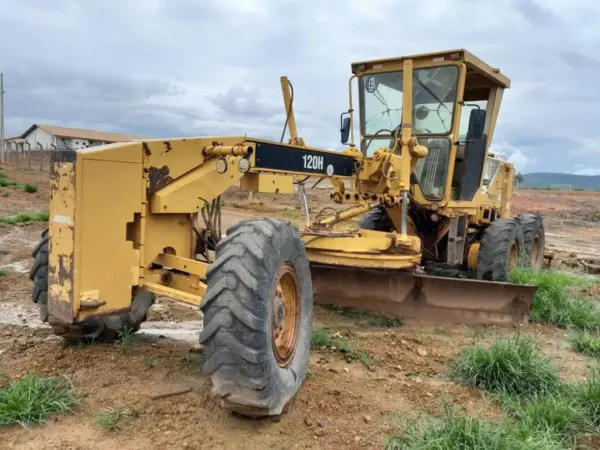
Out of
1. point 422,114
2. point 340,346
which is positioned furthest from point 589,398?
point 422,114

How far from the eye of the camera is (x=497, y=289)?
5973 millimetres

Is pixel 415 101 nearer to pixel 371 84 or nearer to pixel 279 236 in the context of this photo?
pixel 371 84

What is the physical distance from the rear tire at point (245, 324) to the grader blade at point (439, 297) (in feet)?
9.17

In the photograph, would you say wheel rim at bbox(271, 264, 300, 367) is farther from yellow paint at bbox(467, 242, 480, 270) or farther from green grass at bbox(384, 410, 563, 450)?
yellow paint at bbox(467, 242, 480, 270)

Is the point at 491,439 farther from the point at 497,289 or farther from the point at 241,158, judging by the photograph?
the point at 497,289

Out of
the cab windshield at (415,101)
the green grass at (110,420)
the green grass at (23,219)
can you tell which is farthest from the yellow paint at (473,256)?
the green grass at (23,219)

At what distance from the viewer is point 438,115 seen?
6934 mm

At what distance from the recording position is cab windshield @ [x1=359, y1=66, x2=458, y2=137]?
267 inches

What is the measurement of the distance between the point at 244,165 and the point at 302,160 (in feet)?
3.50

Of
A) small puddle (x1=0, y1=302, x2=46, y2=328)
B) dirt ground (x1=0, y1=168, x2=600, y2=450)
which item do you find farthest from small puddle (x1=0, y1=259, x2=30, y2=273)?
small puddle (x1=0, y1=302, x2=46, y2=328)

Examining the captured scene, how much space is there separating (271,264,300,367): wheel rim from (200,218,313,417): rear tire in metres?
0.10

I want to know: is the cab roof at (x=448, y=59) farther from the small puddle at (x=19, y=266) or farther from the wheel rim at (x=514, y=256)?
the small puddle at (x=19, y=266)

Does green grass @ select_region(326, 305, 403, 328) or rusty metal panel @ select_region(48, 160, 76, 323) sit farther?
green grass @ select_region(326, 305, 403, 328)

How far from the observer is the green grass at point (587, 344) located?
16.9 feet
